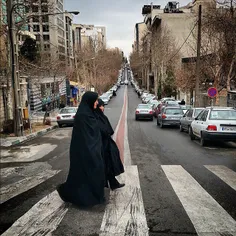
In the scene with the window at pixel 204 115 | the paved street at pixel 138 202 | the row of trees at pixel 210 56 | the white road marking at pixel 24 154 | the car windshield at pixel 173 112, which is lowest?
the white road marking at pixel 24 154

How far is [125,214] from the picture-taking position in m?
4.58

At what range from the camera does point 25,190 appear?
20.1 feet

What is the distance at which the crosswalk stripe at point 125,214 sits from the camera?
13.3ft

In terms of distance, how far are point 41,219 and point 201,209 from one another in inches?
Answer: 95.6

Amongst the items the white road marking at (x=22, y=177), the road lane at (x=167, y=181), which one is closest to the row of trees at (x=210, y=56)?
the road lane at (x=167, y=181)

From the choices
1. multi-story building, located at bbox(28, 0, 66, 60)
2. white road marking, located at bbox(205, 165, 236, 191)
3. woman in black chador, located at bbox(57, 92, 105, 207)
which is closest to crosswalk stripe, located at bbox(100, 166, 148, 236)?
woman in black chador, located at bbox(57, 92, 105, 207)

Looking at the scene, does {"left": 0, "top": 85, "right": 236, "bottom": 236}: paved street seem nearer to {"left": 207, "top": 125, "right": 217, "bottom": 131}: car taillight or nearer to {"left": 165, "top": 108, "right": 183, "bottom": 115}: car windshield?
{"left": 207, "top": 125, "right": 217, "bottom": 131}: car taillight

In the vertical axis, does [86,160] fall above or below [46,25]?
below

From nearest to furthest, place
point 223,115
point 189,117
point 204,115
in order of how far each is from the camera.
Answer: point 223,115 < point 204,115 < point 189,117

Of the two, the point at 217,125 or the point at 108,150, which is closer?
the point at 108,150

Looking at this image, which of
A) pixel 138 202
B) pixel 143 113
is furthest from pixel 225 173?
pixel 143 113

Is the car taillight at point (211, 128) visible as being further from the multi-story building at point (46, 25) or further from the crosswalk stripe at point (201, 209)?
the multi-story building at point (46, 25)

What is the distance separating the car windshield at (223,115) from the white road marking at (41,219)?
8402 millimetres

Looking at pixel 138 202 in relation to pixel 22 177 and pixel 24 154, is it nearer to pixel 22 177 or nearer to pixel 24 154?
pixel 22 177
